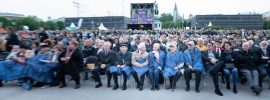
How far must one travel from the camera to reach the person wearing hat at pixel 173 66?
5223 millimetres

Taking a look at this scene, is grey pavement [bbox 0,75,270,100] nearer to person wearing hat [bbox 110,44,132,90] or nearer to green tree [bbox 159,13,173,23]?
person wearing hat [bbox 110,44,132,90]

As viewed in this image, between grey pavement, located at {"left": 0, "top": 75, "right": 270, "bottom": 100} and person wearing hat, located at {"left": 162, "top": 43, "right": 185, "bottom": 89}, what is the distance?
0.34 metres

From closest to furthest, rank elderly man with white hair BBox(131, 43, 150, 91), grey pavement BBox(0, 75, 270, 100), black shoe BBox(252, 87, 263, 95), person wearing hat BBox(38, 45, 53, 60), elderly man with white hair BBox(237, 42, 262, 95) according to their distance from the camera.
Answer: black shoe BBox(252, 87, 263, 95) → grey pavement BBox(0, 75, 270, 100) → elderly man with white hair BBox(237, 42, 262, 95) → elderly man with white hair BBox(131, 43, 150, 91) → person wearing hat BBox(38, 45, 53, 60)

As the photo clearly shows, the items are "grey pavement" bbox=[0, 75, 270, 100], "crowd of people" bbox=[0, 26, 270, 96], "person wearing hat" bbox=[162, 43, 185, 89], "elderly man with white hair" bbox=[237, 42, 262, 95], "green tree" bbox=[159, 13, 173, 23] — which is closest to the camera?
"grey pavement" bbox=[0, 75, 270, 100]

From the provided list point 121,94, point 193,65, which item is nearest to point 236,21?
point 193,65

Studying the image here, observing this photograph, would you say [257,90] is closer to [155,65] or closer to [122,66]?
[155,65]

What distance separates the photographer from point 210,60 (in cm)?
531

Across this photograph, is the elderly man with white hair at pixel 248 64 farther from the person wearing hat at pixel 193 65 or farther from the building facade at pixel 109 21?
the building facade at pixel 109 21

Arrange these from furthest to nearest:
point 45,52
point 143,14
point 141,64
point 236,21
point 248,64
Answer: point 236,21, point 143,14, point 45,52, point 141,64, point 248,64

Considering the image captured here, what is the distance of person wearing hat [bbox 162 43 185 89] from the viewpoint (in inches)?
206

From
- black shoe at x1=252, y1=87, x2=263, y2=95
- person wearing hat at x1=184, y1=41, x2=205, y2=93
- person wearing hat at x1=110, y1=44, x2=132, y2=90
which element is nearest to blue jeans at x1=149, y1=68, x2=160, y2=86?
person wearing hat at x1=110, y1=44, x2=132, y2=90

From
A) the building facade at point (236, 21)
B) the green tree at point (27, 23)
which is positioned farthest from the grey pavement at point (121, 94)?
the building facade at point (236, 21)

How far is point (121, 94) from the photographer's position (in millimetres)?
4930

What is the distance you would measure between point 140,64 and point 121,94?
3.62 ft
